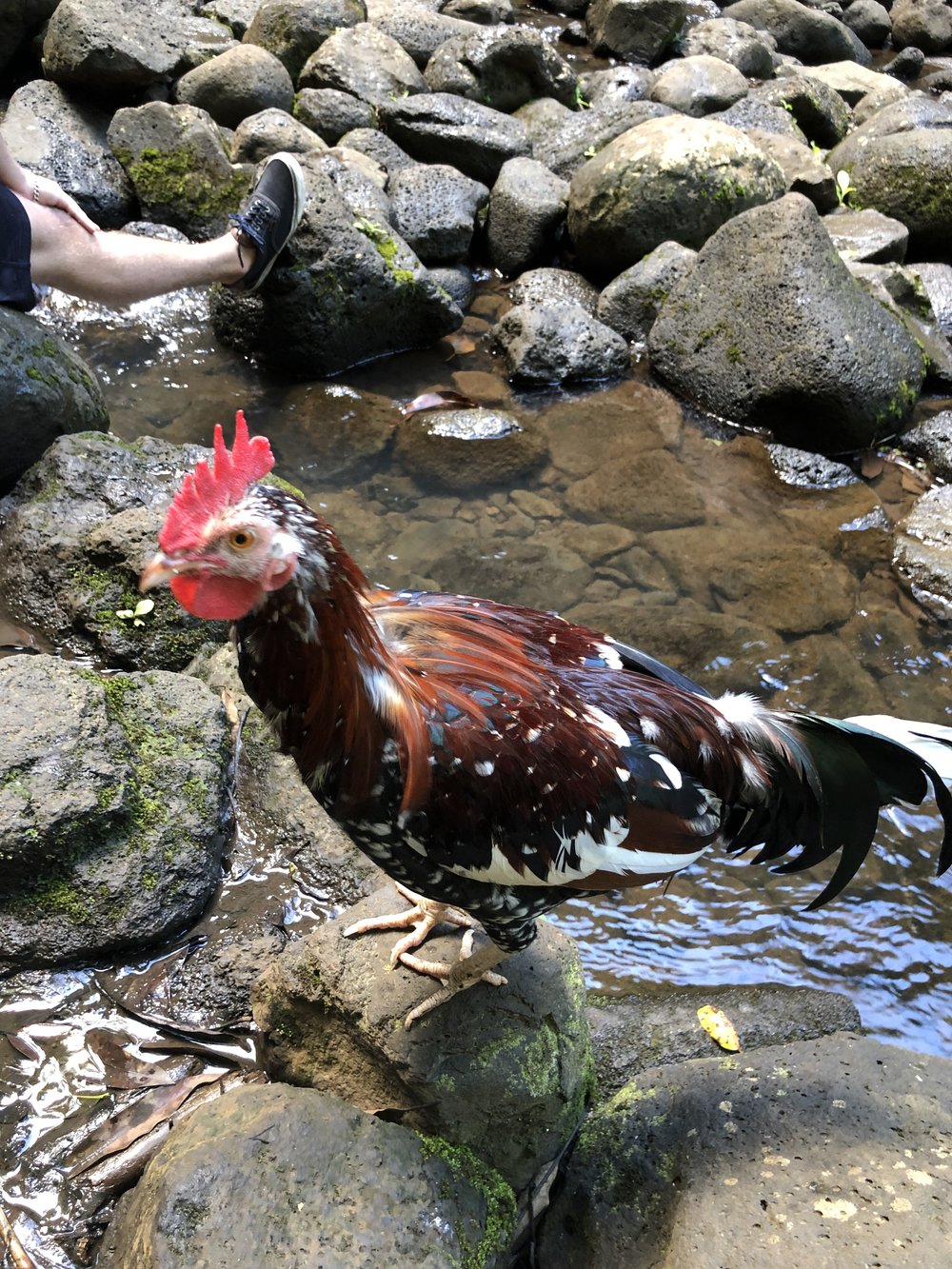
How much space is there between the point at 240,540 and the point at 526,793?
0.92 m

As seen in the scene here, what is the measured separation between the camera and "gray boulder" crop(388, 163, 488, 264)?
7.54 meters

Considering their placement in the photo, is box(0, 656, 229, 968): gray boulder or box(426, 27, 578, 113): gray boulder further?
box(426, 27, 578, 113): gray boulder

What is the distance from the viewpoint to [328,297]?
20.4 ft

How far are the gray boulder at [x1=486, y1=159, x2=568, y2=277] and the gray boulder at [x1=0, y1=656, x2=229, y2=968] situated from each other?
20.1ft

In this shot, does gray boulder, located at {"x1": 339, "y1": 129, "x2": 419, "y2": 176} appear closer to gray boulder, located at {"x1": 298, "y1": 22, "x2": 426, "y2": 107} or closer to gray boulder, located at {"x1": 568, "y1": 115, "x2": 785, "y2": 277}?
gray boulder, located at {"x1": 298, "y1": 22, "x2": 426, "y2": 107}

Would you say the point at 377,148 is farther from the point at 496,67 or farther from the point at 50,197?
the point at 50,197

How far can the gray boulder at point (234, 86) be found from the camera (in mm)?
7910

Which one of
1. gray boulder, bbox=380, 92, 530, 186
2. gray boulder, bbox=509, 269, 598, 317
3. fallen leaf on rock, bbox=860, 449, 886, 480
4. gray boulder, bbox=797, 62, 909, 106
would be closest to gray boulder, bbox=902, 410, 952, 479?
fallen leaf on rock, bbox=860, 449, 886, 480

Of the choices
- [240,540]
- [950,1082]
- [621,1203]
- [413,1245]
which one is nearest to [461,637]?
[240,540]

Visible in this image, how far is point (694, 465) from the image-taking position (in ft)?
20.5

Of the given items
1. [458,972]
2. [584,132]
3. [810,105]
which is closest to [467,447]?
[458,972]

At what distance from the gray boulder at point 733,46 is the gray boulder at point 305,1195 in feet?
43.0

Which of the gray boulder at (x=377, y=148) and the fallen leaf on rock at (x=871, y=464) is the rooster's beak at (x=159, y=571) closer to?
the fallen leaf on rock at (x=871, y=464)

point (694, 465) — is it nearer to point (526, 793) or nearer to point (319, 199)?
point (319, 199)
